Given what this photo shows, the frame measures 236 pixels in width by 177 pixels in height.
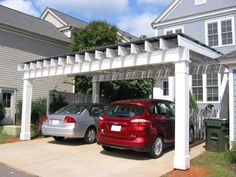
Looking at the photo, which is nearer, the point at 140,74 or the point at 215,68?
the point at 215,68

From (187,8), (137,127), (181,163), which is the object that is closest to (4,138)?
(137,127)

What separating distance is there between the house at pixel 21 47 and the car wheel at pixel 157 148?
12266 millimetres

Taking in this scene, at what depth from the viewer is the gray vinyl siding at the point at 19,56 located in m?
18.5

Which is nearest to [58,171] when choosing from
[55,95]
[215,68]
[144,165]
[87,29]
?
[144,165]

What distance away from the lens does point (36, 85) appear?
20.5 meters

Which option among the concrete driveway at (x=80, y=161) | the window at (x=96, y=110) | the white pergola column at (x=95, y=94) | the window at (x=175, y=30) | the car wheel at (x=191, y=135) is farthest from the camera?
the window at (x=175, y=30)

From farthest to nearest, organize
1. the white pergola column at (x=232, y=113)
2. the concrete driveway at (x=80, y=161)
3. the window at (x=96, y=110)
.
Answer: the window at (x=96, y=110), the white pergola column at (x=232, y=113), the concrete driveway at (x=80, y=161)

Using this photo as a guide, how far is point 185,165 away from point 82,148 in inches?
164

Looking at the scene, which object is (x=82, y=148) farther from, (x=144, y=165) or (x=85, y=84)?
(x=85, y=84)

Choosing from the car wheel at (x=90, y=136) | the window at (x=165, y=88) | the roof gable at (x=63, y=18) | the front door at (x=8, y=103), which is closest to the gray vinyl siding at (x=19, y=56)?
the front door at (x=8, y=103)

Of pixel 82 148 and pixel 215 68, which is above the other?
pixel 215 68

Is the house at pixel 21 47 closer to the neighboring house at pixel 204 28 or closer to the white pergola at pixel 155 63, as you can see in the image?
the white pergola at pixel 155 63

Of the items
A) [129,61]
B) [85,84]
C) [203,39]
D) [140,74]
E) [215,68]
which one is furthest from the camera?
[85,84]

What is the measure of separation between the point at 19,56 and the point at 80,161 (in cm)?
1283
